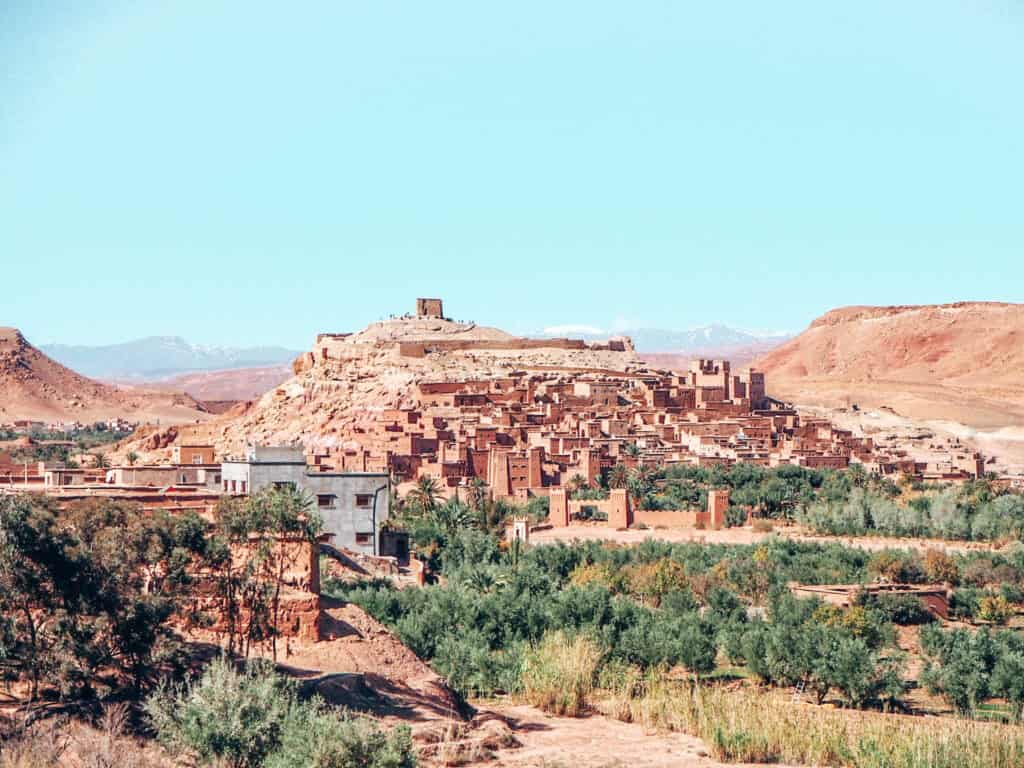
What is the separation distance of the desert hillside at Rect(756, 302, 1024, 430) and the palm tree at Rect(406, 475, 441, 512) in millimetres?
33701

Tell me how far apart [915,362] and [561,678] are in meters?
97.2

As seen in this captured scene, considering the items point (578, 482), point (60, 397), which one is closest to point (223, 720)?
point (578, 482)

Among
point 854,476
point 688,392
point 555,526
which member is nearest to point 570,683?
point 555,526

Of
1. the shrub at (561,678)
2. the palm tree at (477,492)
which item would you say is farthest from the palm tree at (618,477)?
the shrub at (561,678)

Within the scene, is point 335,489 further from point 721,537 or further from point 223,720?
→ point 223,720

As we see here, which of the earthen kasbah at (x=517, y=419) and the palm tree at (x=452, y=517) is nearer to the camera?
the palm tree at (x=452, y=517)

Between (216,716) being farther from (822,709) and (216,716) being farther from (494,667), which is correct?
(822,709)

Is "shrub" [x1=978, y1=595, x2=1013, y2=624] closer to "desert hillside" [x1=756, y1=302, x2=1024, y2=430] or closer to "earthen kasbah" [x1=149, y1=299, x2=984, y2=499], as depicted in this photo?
"earthen kasbah" [x1=149, y1=299, x2=984, y2=499]

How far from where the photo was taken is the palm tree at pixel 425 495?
128 feet

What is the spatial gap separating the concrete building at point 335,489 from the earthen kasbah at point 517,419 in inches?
607

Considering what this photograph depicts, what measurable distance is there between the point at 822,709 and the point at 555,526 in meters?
21.1

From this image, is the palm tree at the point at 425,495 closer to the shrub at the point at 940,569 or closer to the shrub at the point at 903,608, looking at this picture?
the shrub at the point at 940,569

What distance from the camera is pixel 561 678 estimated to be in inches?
745

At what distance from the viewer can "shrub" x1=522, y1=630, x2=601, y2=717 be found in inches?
733
